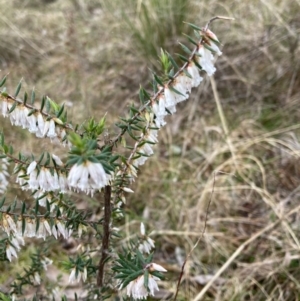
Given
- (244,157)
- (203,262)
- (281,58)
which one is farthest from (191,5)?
(203,262)

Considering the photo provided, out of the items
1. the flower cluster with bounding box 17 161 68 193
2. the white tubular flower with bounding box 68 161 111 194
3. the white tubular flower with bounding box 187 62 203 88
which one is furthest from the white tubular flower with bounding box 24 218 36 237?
the white tubular flower with bounding box 187 62 203 88

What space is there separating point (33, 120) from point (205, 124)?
2144 millimetres

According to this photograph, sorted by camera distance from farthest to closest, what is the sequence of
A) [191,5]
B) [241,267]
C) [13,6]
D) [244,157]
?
[13,6], [191,5], [244,157], [241,267]

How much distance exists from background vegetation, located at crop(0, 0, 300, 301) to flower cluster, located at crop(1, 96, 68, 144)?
0.39 metres

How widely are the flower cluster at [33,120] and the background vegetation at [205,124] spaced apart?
39 centimetres

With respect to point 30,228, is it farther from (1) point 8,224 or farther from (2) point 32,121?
(2) point 32,121

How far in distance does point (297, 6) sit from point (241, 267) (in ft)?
6.71

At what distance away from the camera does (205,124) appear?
10.4ft

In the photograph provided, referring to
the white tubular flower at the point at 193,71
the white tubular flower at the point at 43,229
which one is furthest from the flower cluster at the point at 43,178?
the white tubular flower at the point at 193,71

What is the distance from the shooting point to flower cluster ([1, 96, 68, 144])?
1.11 metres

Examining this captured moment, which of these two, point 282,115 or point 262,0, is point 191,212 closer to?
point 282,115

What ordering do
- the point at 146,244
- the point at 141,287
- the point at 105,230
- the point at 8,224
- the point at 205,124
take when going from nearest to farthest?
the point at 141,287
the point at 8,224
the point at 105,230
the point at 146,244
the point at 205,124

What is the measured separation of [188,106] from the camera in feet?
11.1

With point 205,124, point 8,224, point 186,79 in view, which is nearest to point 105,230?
point 8,224
